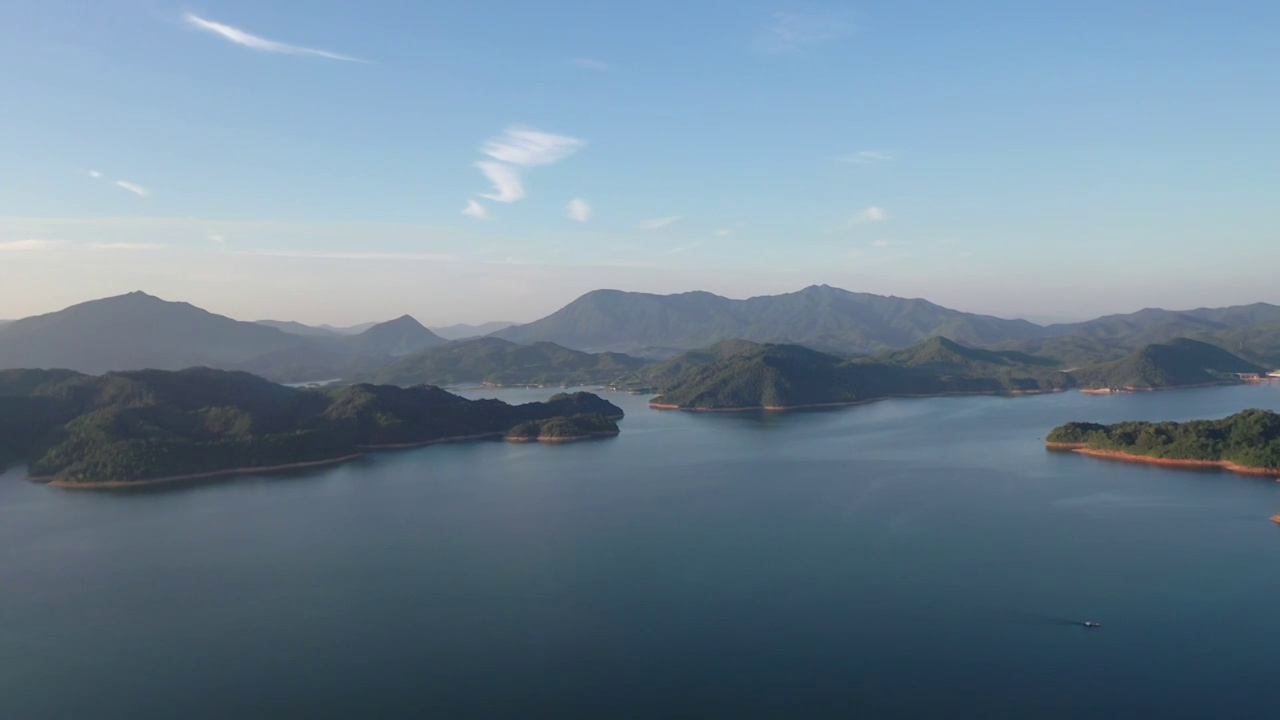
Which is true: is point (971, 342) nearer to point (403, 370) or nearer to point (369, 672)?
point (403, 370)

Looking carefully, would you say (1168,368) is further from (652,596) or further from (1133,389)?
(652,596)

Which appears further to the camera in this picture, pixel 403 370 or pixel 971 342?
pixel 971 342

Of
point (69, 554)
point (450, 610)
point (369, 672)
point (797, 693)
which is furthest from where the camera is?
point (69, 554)

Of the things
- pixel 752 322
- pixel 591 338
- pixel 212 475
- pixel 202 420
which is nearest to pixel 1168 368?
pixel 212 475

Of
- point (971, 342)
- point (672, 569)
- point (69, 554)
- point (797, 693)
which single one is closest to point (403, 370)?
point (69, 554)

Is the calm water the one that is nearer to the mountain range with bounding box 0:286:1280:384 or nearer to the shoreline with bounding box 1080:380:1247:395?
the shoreline with bounding box 1080:380:1247:395

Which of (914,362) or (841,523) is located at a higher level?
(914,362)

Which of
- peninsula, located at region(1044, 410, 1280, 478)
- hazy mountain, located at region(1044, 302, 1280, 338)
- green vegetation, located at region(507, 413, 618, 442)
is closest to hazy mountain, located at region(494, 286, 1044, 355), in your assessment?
hazy mountain, located at region(1044, 302, 1280, 338)
